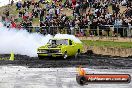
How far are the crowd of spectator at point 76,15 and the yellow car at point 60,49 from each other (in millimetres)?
2641

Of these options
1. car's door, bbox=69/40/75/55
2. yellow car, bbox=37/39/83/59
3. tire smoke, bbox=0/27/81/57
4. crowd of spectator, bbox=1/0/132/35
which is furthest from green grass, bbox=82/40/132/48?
tire smoke, bbox=0/27/81/57

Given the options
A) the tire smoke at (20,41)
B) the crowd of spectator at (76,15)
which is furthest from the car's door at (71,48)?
the tire smoke at (20,41)

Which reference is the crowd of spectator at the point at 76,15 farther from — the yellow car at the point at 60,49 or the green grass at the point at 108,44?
the yellow car at the point at 60,49

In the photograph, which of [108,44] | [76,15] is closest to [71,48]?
[108,44]

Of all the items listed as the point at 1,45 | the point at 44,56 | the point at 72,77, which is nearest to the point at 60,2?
the point at 1,45

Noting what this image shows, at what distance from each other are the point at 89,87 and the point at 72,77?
142 inches

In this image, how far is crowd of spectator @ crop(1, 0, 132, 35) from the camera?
30831 millimetres

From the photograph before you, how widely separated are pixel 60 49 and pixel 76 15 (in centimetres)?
807

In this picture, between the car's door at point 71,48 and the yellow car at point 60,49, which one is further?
the car's door at point 71,48

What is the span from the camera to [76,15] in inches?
1398

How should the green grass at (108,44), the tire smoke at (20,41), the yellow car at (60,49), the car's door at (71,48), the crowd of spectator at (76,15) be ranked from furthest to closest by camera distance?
the tire smoke at (20,41) → the crowd of spectator at (76,15) → the car's door at (71,48) → the green grass at (108,44) → the yellow car at (60,49)

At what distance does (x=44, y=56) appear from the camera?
2847 cm

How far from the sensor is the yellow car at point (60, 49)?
28047 millimetres

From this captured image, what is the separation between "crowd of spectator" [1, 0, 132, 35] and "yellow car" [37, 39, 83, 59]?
2.64 metres
